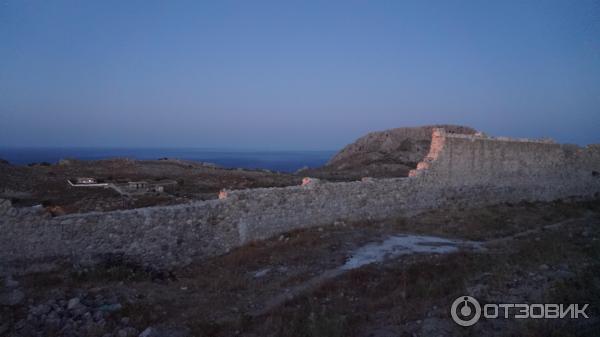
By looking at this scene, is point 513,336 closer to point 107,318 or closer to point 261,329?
point 261,329

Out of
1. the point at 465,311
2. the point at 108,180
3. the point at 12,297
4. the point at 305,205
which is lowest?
the point at 12,297

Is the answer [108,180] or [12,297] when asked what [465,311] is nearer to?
[12,297]

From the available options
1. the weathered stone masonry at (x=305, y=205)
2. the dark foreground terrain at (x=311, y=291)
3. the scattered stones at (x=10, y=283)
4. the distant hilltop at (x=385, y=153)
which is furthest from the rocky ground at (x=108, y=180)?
the distant hilltop at (x=385, y=153)

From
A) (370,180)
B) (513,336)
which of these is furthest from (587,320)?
(370,180)

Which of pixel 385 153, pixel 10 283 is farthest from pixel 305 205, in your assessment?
pixel 385 153

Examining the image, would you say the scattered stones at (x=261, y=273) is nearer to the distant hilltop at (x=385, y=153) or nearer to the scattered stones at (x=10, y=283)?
the scattered stones at (x=10, y=283)

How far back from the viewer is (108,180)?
24.4 m

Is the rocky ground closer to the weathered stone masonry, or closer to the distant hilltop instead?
the weathered stone masonry

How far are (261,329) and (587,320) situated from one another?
4.76 metres

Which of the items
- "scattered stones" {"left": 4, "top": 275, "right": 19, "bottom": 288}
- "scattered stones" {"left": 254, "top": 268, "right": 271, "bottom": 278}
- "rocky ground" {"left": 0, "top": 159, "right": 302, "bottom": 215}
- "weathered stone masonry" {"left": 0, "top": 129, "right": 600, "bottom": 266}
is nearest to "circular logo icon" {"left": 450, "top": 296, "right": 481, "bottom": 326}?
"scattered stones" {"left": 254, "top": 268, "right": 271, "bottom": 278}

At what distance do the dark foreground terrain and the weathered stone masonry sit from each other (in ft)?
1.74

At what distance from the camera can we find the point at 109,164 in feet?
107

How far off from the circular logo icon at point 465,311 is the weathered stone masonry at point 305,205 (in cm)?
712

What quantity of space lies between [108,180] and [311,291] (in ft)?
63.6
